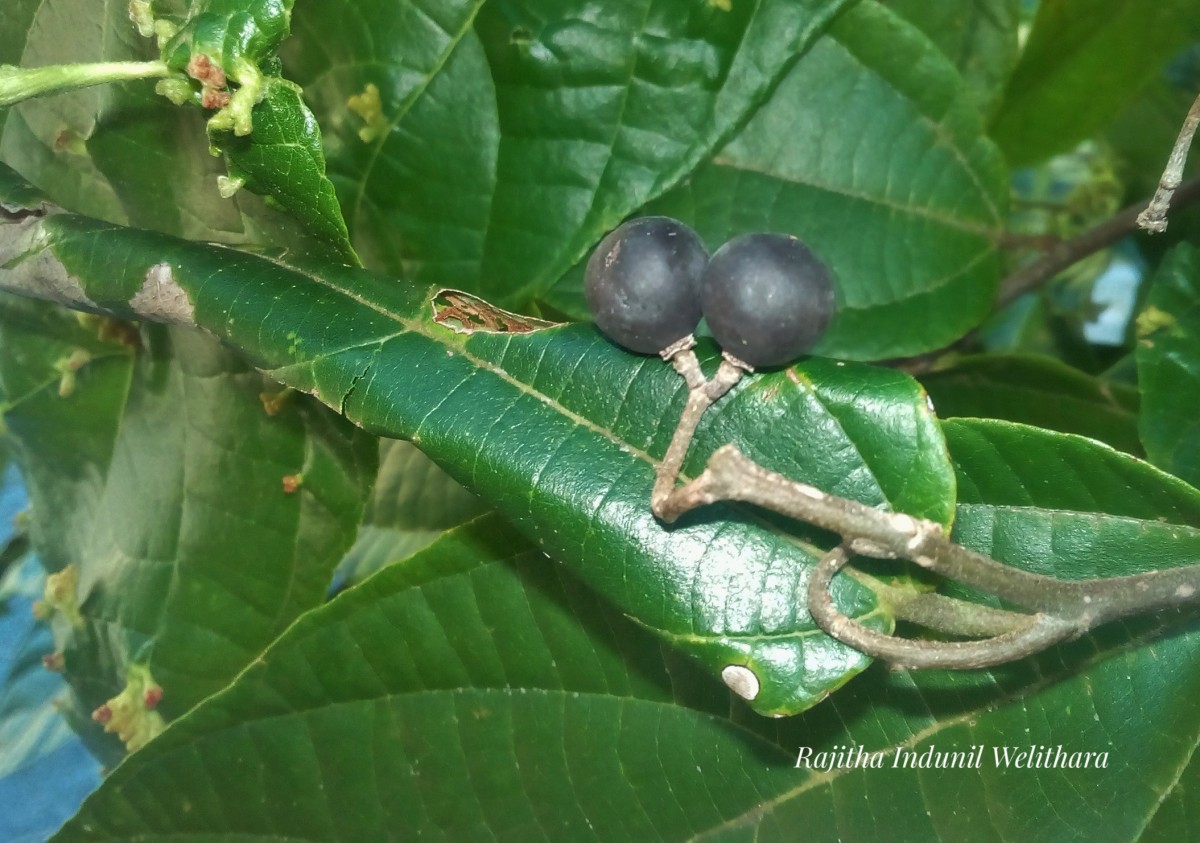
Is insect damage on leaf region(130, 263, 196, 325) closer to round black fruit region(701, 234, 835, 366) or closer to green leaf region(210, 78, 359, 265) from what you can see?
green leaf region(210, 78, 359, 265)

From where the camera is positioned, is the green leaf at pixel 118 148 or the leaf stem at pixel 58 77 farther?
the green leaf at pixel 118 148

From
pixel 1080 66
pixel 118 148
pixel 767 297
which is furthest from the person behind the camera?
pixel 1080 66

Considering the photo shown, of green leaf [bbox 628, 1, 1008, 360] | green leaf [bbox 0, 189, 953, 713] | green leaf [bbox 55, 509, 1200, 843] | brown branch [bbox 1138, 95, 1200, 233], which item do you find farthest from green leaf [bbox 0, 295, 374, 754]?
brown branch [bbox 1138, 95, 1200, 233]

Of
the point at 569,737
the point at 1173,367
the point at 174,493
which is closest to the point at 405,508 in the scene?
the point at 174,493

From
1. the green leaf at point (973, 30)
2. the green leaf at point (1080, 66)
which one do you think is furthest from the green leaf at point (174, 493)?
the green leaf at point (1080, 66)

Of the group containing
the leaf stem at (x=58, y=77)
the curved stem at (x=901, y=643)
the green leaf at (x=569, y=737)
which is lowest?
the green leaf at (x=569, y=737)

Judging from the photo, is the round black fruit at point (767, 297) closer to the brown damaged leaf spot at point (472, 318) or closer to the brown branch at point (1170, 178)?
the brown damaged leaf spot at point (472, 318)

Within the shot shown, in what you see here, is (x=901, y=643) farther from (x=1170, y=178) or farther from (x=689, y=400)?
(x=1170, y=178)
